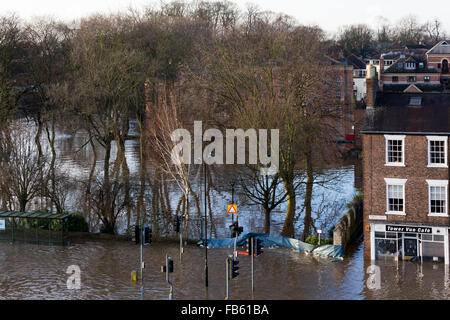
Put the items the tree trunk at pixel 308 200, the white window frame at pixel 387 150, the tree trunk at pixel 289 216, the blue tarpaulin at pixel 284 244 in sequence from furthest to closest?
the tree trunk at pixel 308 200
the tree trunk at pixel 289 216
the blue tarpaulin at pixel 284 244
the white window frame at pixel 387 150

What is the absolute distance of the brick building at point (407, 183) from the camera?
128 ft

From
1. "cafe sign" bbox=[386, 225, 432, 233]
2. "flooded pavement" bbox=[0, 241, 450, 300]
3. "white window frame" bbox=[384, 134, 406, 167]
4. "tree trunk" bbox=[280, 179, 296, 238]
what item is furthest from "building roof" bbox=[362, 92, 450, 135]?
"tree trunk" bbox=[280, 179, 296, 238]

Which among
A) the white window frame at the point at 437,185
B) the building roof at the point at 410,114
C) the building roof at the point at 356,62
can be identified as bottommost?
the white window frame at the point at 437,185

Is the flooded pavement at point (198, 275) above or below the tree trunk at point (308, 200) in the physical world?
below

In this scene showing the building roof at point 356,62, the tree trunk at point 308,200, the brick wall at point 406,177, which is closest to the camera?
the brick wall at point 406,177

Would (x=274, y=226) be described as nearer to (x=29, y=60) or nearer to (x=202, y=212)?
(x=202, y=212)

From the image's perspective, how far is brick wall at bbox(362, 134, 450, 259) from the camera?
39.2 meters

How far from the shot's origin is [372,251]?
132 feet

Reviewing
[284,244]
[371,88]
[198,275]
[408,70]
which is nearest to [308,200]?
[284,244]

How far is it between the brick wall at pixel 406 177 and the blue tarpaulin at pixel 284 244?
1.95 meters

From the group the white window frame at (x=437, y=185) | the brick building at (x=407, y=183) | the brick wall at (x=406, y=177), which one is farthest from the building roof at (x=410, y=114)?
the white window frame at (x=437, y=185)

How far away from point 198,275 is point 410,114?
15930 millimetres

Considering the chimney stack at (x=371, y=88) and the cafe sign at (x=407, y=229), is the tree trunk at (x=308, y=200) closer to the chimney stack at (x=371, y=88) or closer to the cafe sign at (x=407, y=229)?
the cafe sign at (x=407, y=229)

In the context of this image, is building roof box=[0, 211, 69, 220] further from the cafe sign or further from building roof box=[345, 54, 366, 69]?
building roof box=[345, 54, 366, 69]
